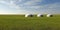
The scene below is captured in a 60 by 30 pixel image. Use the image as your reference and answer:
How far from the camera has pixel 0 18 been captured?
1118 millimetres

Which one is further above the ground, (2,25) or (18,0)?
(18,0)

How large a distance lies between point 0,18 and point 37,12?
0.53 metres

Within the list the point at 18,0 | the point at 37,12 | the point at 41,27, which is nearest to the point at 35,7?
the point at 37,12

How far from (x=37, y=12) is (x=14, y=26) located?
19.7 inches

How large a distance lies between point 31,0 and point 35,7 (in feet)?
0.32

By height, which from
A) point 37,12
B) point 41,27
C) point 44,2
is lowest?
point 41,27

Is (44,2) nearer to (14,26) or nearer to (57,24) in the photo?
(57,24)

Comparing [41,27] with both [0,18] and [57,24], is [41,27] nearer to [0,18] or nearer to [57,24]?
[57,24]

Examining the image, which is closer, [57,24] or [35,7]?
[57,24]

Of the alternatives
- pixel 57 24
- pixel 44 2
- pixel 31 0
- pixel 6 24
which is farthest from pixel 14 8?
pixel 57 24

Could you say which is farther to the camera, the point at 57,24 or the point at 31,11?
the point at 31,11

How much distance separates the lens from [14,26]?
108 centimetres

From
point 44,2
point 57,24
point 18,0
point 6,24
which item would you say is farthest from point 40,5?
point 6,24

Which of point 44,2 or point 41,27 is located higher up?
point 44,2
